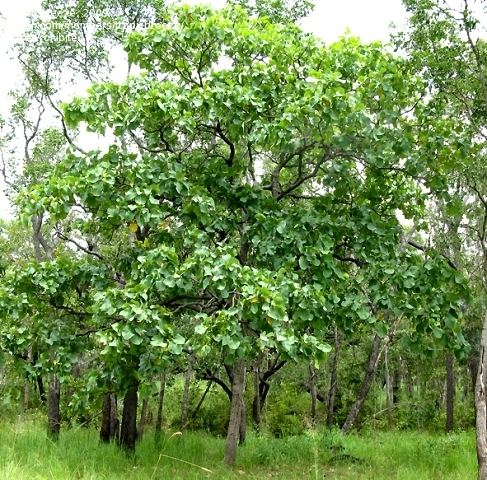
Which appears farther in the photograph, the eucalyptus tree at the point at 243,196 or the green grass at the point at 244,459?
the green grass at the point at 244,459

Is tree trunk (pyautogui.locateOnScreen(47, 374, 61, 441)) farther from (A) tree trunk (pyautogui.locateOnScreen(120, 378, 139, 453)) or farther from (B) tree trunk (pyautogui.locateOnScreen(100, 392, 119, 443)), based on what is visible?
(A) tree trunk (pyautogui.locateOnScreen(120, 378, 139, 453))

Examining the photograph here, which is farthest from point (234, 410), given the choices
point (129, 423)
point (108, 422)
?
point (108, 422)

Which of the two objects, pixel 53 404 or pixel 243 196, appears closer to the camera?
pixel 243 196

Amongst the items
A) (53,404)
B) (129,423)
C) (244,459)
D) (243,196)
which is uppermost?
(243,196)

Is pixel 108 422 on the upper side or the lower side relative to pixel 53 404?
lower

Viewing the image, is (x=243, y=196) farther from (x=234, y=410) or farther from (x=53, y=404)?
(x=53, y=404)

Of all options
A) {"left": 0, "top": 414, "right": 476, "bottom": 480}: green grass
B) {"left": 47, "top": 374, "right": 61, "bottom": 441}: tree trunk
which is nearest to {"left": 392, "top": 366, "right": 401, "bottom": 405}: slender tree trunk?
{"left": 0, "top": 414, "right": 476, "bottom": 480}: green grass

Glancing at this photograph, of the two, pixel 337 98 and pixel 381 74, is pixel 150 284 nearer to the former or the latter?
pixel 337 98

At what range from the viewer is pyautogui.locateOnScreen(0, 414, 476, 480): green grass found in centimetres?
768

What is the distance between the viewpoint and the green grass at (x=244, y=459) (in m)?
7.68

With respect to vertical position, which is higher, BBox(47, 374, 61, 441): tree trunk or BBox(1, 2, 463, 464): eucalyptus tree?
BBox(1, 2, 463, 464): eucalyptus tree

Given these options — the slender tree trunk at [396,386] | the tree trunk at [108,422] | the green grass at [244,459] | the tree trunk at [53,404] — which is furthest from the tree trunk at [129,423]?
the slender tree trunk at [396,386]

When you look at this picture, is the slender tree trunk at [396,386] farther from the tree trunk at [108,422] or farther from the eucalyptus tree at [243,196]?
the eucalyptus tree at [243,196]

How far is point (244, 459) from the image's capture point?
1052cm
